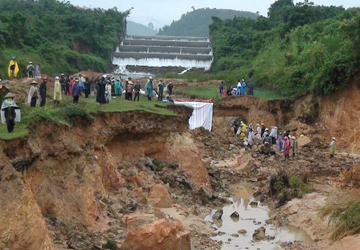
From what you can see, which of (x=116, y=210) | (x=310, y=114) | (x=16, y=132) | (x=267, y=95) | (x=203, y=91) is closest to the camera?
(x=16, y=132)

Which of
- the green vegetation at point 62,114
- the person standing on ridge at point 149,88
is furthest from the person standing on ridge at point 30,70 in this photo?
the green vegetation at point 62,114

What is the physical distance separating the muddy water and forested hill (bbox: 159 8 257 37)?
353ft

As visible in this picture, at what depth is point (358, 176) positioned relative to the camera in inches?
656

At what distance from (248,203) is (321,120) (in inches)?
574

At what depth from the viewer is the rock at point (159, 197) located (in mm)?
16453

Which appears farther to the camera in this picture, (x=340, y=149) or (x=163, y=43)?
(x=163, y=43)

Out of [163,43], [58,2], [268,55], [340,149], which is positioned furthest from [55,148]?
[58,2]

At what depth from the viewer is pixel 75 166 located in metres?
14.7

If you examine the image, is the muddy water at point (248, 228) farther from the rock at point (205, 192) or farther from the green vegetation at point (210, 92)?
the green vegetation at point (210, 92)

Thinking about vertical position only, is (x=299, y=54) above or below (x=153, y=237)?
above

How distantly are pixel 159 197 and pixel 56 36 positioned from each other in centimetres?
4068

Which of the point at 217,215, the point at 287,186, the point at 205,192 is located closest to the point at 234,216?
the point at 217,215

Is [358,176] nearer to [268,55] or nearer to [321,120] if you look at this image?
[321,120]

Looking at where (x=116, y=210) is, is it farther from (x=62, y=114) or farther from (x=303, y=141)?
(x=303, y=141)
